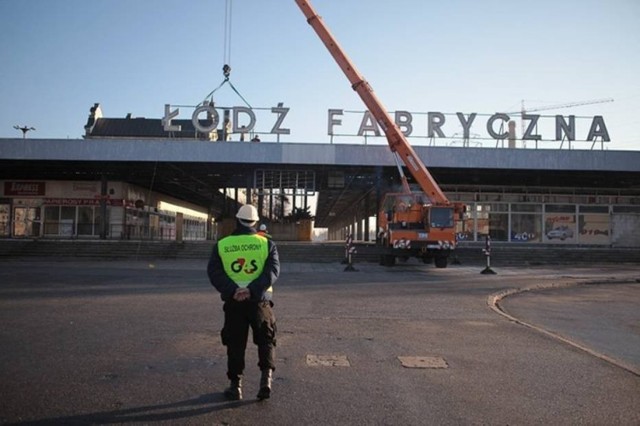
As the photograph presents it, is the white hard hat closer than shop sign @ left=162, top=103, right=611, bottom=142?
Yes

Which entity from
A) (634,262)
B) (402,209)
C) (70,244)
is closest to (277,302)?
(402,209)

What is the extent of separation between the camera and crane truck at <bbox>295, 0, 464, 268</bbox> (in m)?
23.2

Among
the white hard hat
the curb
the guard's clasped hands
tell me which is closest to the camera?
the guard's clasped hands

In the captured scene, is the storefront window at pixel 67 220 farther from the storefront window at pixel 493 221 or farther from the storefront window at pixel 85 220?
the storefront window at pixel 493 221

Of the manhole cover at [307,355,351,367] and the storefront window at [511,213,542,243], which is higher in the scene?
the storefront window at [511,213,542,243]

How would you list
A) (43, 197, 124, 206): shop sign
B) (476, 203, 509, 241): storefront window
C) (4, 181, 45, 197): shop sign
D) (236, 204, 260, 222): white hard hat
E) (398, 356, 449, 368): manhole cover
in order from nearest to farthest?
(236, 204, 260, 222): white hard hat < (398, 356, 449, 368): manhole cover < (476, 203, 509, 241): storefront window < (43, 197, 124, 206): shop sign < (4, 181, 45, 197): shop sign

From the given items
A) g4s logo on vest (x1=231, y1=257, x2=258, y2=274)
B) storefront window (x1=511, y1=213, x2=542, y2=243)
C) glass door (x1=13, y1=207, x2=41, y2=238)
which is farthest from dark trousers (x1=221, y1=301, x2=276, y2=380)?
glass door (x1=13, y1=207, x2=41, y2=238)

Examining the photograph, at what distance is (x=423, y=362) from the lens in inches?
255

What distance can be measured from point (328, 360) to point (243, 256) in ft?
6.93

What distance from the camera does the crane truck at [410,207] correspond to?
2325 centimetres

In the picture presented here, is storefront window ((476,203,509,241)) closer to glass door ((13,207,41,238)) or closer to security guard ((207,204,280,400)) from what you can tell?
glass door ((13,207,41,238))

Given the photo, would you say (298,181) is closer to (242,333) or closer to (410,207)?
(410,207)

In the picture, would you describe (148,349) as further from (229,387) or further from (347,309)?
(347,309)

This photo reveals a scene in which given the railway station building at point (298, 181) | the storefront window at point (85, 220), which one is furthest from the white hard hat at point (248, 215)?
the storefront window at point (85, 220)
